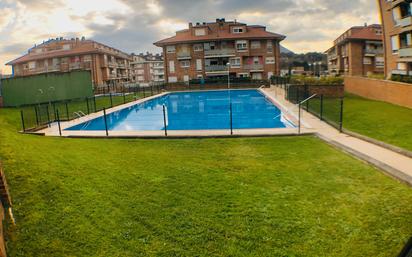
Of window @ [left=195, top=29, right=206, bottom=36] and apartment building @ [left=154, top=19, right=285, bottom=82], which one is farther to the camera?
window @ [left=195, top=29, right=206, bottom=36]

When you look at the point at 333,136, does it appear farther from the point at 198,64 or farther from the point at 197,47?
the point at 197,47

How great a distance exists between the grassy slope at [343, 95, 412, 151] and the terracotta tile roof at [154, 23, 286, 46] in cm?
3908

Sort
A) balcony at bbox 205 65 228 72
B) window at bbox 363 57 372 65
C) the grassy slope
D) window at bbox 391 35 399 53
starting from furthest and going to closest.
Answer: balcony at bbox 205 65 228 72 < window at bbox 363 57 372 65 < window at bbox 391 35 399 53 < the grassy slope

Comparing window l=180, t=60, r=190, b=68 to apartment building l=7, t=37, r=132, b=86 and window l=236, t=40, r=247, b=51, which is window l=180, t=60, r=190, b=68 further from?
apartment building l=7, t=37, r=132, b=86

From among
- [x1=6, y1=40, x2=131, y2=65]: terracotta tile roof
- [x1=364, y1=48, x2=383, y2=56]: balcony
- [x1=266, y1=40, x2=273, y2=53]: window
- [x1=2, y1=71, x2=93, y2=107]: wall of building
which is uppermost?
[x1=6, y1=40, x2=131, y2=65]: terracotta tile roof

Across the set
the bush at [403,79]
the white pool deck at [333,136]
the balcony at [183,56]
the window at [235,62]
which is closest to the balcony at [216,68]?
the window at [235,62]

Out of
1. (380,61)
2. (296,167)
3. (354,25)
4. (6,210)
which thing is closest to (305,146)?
(296,167)

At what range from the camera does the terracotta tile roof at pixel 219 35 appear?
56.5 meters

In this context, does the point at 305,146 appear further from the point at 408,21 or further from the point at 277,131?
the point at 408,21

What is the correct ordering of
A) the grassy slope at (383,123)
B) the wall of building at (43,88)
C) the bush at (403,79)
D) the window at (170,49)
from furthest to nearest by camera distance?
the window at (170,49) < the wall of building at (43,88) < the bush at (403,79) < the grassy slope at (383,123)

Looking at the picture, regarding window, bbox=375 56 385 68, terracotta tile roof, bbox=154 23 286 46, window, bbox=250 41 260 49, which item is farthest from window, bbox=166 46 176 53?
window, bbox=375 56 385 68

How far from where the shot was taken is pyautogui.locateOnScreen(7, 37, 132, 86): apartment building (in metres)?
63.3

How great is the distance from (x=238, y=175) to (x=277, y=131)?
21.3ft

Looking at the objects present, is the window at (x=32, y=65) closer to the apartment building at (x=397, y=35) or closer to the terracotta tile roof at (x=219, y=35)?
the terracotta tile roof at (x=219, y=35)
